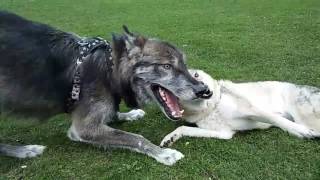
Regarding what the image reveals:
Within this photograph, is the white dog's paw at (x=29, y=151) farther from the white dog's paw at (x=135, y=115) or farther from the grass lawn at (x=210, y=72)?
the white dog's paw at (x=135, y=115)

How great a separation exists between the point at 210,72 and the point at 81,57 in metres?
2.68

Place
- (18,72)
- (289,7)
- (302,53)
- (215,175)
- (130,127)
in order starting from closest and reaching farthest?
(215,175)
(18,72)
(130,127)
(302,53)
(289,7)

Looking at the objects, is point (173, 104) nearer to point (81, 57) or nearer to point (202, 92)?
point (202, 92)

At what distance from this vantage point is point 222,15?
1180cm

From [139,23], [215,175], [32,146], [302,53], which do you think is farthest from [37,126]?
[139,23]

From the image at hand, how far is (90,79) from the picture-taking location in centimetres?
445

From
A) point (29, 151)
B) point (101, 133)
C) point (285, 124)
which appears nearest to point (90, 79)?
point (101, 133)

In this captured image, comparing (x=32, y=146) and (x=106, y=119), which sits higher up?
(x=106, y=119)

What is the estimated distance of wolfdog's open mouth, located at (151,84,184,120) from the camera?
14.4 ft

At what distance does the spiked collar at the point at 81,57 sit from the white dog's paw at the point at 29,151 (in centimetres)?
49

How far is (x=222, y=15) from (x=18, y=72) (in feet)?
27.0

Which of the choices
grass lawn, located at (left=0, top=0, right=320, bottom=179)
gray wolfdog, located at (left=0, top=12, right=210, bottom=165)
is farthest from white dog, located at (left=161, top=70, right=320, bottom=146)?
gray wolfdog, located at (left=0, top=12, right=210, bottom=165)

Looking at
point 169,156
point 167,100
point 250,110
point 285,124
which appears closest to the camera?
point 169,156

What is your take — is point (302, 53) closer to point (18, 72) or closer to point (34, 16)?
point (18, 72)
